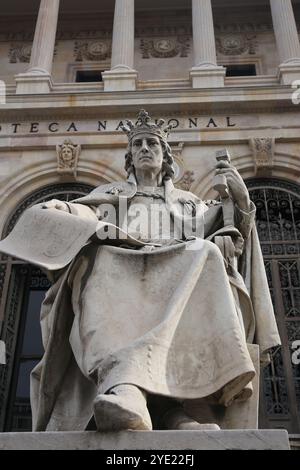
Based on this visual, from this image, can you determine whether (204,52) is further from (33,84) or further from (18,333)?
(18,333)

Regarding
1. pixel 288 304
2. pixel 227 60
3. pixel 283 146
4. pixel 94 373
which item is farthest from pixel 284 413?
pixel 227 60

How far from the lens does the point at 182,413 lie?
3.23m

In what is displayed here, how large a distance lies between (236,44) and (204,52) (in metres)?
3.79

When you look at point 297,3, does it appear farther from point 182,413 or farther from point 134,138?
point 182,413

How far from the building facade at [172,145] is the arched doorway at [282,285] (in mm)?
17

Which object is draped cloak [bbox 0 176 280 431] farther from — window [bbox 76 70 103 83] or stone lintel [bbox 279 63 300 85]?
window [bbox 76 70 103 83]

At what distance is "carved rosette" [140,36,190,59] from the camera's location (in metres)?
16.6

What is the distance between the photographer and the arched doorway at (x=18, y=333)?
353 inches

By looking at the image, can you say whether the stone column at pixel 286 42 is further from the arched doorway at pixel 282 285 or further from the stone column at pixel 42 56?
the stone column at pixel 42 56

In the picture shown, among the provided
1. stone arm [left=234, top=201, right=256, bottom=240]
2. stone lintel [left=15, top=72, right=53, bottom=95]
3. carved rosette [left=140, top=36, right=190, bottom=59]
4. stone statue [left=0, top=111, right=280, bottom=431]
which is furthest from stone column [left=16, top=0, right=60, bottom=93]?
stone arm [left=234, top=201, right=256, bottom=240]

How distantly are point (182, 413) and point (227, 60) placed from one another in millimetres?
14556

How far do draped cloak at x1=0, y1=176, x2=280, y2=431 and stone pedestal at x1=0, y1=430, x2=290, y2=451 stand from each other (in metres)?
0.30

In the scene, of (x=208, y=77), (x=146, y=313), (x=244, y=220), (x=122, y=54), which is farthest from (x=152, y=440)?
(x=122, y=54)

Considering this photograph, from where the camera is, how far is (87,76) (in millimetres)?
16750
